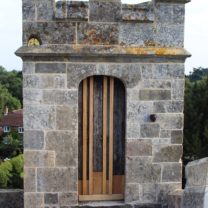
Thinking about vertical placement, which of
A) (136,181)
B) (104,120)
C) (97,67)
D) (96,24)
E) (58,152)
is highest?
(96,24)

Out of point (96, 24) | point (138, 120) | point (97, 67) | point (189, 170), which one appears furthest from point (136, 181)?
point (189, 170)

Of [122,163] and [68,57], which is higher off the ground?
[68,57]

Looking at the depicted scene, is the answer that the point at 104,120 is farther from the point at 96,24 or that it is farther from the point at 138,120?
the point at 96,24

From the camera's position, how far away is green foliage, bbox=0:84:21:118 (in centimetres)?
3934

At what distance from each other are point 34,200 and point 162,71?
198 centimetres

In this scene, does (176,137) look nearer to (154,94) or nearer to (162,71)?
(154,94)

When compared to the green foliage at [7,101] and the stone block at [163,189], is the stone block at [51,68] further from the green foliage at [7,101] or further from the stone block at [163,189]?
the green foliage at [7,101]

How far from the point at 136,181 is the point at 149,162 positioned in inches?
10.1

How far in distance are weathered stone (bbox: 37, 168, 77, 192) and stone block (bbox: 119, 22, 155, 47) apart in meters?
1.52

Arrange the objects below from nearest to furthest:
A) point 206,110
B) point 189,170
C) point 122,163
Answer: point 189,170 < point 122,163 < point 206,110

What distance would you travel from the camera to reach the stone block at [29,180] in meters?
4.39

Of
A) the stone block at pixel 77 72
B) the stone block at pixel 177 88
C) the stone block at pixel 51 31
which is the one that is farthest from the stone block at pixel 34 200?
the stone block at pixel 177 88

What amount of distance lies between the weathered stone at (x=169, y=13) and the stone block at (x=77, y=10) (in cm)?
79

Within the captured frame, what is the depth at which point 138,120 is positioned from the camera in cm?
449
